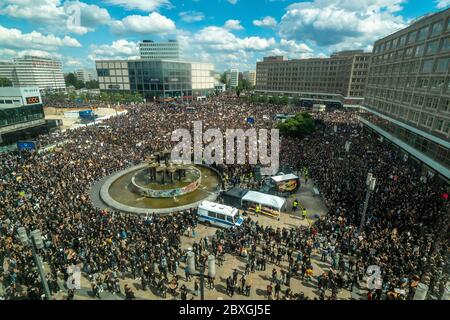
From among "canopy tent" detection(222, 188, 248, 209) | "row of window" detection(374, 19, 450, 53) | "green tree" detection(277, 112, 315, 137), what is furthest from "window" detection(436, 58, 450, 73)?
"canopy tent" detection(222, 188, 248, 209)

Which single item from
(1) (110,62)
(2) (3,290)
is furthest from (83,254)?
(1) (110,62)

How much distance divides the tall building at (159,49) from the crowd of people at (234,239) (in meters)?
168

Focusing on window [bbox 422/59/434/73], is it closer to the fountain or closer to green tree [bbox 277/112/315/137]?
green tree [bbox 277/112/315/137]

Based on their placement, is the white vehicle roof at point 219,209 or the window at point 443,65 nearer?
the white vehicle roof at point 219,209

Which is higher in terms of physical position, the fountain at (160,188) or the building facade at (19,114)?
the building facade at (19,114)

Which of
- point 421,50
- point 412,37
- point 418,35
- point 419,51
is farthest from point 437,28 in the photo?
point 412,37

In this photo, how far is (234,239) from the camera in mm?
16625

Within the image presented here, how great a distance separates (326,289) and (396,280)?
349 cm

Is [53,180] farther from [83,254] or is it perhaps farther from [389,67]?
[389,67]

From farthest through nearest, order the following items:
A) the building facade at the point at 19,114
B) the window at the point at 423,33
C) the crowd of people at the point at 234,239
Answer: the building facade at the point at 19,114
the window at the point at 423,33
the crowd of people at the point at 234,239

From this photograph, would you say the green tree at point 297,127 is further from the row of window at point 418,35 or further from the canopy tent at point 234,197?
the canopy tent at point 234,197

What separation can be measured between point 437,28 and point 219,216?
3408 centimetres

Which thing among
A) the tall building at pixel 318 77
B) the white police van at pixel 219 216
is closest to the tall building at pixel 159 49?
the tall building at pixel 318 77

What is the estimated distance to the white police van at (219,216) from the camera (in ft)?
61.4
